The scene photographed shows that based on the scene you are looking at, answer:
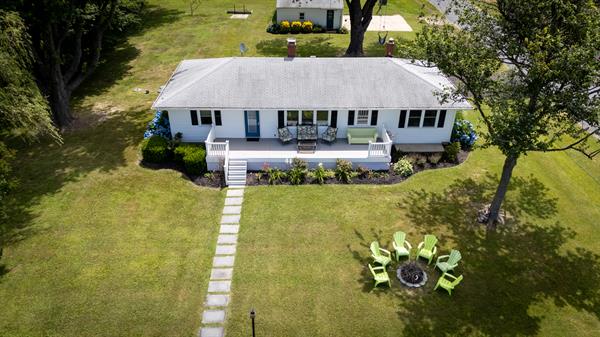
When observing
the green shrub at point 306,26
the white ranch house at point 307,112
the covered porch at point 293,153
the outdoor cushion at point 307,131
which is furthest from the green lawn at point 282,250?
the green shrub at point 306,26

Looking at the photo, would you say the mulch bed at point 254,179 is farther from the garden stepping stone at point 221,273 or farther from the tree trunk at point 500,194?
the garden stepping stone at point 221,273

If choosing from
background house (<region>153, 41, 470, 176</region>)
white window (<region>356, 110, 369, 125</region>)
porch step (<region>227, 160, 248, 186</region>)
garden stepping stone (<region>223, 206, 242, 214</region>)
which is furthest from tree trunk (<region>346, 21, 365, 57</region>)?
garden stepping stone (<region>223, 206, 242, 214</region>)

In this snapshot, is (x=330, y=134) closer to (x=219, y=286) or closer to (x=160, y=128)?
(x=160, y=128)

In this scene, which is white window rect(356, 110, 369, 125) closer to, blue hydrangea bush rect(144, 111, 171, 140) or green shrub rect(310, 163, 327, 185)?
green shrub rect(310, 163, 327, 185)

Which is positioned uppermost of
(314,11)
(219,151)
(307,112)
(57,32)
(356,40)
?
(57,32)

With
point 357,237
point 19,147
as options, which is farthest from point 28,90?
point 357,237

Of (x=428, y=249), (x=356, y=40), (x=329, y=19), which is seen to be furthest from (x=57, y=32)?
(x=329, y=19)
